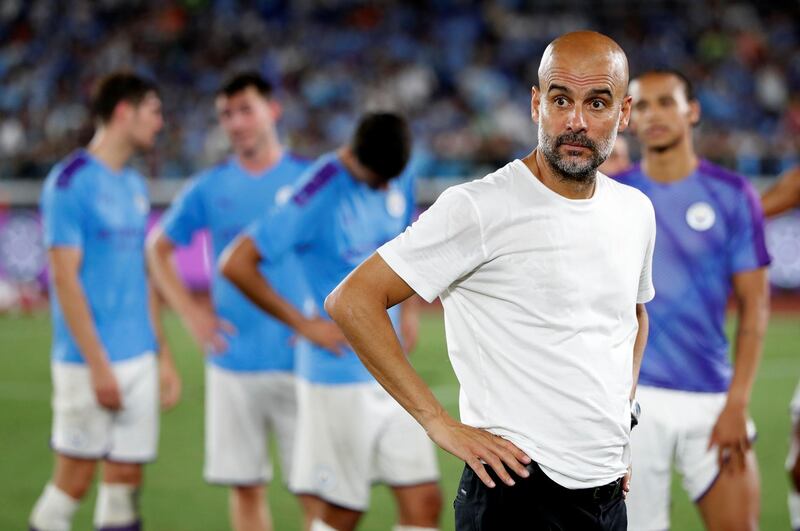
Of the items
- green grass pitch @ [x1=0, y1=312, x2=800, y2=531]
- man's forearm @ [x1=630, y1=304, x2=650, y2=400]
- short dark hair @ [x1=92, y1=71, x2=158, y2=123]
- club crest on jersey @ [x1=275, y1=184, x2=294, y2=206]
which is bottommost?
green grass pitch @ [x1=0, y1=312, x2=800, y2=531]

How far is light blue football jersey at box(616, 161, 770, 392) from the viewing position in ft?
13.3

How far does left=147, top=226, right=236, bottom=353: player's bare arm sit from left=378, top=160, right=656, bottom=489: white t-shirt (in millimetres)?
2598

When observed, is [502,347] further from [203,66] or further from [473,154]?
[203,66]

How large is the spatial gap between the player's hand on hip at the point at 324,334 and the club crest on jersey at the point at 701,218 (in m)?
1.46

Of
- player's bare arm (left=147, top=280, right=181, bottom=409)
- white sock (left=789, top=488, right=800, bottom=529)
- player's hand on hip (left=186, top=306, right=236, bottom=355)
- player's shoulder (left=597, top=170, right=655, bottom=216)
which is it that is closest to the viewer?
player's shoulder (left=597, top=170, right=655, bottom=216)

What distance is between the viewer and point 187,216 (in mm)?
5402

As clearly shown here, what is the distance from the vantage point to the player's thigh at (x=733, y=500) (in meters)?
3.98

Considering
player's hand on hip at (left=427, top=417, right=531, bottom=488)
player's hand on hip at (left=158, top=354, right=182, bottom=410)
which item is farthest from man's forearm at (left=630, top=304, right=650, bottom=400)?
player's hand on hip at (left=158, top=354, right=182, bottom=410)

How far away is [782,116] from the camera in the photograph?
1872cm

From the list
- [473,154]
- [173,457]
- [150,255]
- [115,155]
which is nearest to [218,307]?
[150,255]

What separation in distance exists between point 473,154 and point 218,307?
40.5 feet

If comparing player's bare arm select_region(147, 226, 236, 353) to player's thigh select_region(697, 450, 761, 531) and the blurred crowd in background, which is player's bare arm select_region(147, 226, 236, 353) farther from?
the blurred crowd in background

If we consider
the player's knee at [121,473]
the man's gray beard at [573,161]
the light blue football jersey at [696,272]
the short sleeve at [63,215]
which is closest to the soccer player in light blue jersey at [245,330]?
the player's knee at [121,473]

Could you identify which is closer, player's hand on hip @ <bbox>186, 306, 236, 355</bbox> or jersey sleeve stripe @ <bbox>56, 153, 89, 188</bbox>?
jersey sleeve stripe @ <bbox>56, 153, 89, 188</bbox>
